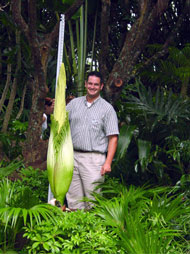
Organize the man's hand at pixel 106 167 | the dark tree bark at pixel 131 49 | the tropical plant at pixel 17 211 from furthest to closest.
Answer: the dark tree bark at pixel 131 49
the man's hand at pixel 106 167
the tropical plant at pixel 17 211

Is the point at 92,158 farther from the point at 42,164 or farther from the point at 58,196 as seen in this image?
the point at 42,164

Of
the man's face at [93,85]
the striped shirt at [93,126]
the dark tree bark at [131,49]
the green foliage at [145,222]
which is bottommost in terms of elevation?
the green foliage at [145,222]

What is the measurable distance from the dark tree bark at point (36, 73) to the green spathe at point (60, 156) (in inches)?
36.1

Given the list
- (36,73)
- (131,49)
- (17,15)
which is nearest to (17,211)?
(36,73)

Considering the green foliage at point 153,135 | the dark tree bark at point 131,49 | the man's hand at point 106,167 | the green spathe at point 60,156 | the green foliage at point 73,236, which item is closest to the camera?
the green foliage at point 73,236

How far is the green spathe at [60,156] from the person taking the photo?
2822 mm

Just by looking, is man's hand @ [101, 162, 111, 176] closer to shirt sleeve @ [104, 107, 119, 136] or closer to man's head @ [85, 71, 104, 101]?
shirt sleeve @ [104, 107, 119, 136]

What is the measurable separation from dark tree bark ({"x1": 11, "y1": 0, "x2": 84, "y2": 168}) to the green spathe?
0.92 meters

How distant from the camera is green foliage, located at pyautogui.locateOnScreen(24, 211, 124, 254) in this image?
234 centimetres

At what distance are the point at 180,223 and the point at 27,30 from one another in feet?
6.92

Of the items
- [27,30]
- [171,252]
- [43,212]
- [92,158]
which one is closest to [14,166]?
[92,158]

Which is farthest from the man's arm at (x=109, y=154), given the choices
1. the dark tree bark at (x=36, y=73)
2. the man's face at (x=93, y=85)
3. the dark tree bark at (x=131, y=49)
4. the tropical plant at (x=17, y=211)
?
the dark tree bark at (x=131, y=49)

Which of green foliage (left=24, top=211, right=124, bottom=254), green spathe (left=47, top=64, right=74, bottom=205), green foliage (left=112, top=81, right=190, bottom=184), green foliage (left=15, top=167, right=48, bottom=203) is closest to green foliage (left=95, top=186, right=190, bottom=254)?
green foliage (left=24, top=211, right=124, bottom=254)

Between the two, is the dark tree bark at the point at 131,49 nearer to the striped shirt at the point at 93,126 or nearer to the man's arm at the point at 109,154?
the striped shirt at the point at 93,126
